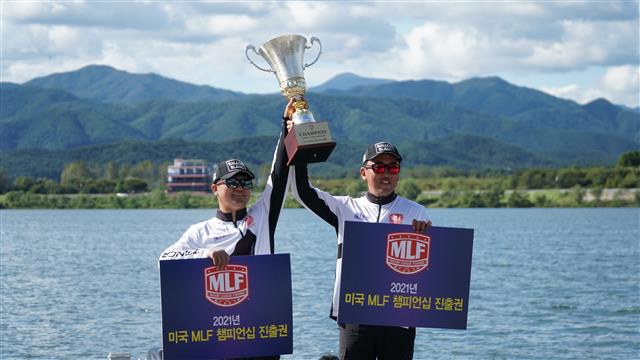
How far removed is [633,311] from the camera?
118ft

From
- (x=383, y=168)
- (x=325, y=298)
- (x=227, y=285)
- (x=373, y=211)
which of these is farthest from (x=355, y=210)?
(x=325, y=298)

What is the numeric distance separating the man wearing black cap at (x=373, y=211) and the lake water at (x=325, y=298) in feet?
48.1

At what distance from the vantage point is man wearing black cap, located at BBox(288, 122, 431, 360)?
8.60 metres

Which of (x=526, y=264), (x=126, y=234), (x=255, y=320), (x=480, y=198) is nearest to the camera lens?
(x=255, y=320)

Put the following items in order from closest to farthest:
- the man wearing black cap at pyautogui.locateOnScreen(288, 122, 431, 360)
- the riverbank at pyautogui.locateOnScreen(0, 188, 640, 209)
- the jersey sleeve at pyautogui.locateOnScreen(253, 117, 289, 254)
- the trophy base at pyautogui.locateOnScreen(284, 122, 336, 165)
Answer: the trophy base at pyautogui.locateOnScreen(284, 122, 336, 165), the jersey sleeve at pyautogui.locateOnScreen(253, 117, 289, 254), the man wearing black cap at pyautogui.locateOnScreen(288, 122, 431, 360), the riverbank at pyautogui.locateOnScreen(0, 188, 640, 209)

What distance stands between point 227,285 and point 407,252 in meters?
1.49

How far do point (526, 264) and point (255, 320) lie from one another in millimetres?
51393

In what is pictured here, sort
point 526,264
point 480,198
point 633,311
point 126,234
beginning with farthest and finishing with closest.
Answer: point 480,198, point 126,234, point 526,264, point 633,311

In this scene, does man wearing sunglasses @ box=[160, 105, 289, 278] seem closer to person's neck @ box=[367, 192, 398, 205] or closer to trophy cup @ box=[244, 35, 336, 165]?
trophy cup @ box=[244, 35, 336, 165]

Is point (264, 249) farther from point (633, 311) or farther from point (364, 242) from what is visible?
point (633, 311)

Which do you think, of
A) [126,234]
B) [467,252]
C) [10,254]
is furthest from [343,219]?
[126,234]

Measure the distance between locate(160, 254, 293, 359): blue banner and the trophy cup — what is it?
85 centimetres

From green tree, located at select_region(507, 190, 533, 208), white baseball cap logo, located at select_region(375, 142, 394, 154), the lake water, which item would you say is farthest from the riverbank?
white baseball cap logo, located at select_region(375, 142, 394, 154)

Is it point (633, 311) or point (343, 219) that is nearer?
point (343, 219)
